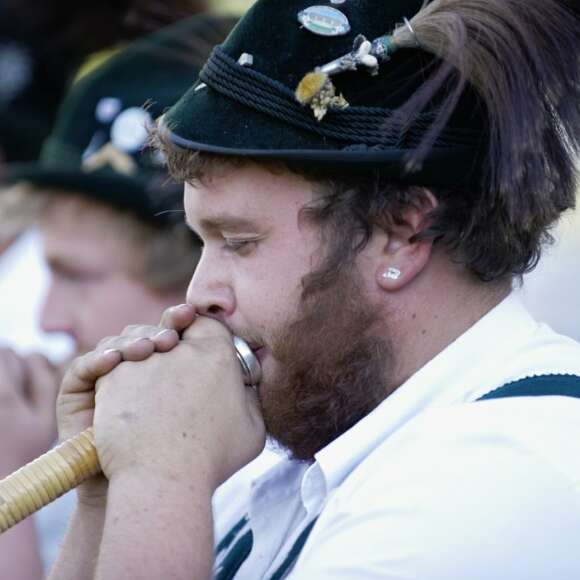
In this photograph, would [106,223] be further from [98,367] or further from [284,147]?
[284,147]

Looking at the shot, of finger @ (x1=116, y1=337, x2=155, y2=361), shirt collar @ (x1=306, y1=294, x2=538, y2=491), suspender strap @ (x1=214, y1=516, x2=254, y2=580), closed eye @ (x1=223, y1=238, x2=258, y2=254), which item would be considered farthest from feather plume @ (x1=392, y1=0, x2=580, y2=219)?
suspender strap @ (x1=214, y1=516, x2=254, y2=580)

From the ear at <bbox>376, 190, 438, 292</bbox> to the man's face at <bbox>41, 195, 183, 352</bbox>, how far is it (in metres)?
1.51

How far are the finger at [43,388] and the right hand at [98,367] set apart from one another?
124cm

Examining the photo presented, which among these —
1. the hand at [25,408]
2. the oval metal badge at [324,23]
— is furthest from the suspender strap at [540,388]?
the hand at [25,408]

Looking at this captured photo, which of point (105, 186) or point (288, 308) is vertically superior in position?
point (288, 308)

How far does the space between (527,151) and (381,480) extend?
0.66 metres

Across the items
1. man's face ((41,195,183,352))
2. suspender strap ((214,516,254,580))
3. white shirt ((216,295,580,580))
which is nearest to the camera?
white shirt ((216,295,580,580))

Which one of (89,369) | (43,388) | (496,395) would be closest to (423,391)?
(496,395)

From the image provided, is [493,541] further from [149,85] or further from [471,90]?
[149,85]

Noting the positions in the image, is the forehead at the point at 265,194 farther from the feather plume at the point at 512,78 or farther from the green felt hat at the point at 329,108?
the feather plume at the point at 512,78

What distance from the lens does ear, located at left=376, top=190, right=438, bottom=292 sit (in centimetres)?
267

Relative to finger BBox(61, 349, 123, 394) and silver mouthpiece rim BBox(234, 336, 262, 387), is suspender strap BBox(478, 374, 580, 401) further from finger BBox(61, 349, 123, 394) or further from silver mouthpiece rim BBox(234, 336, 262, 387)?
finger BBox(61, 349, 123, 394)

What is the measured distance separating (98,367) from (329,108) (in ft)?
2.23

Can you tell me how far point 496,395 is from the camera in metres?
2.42
